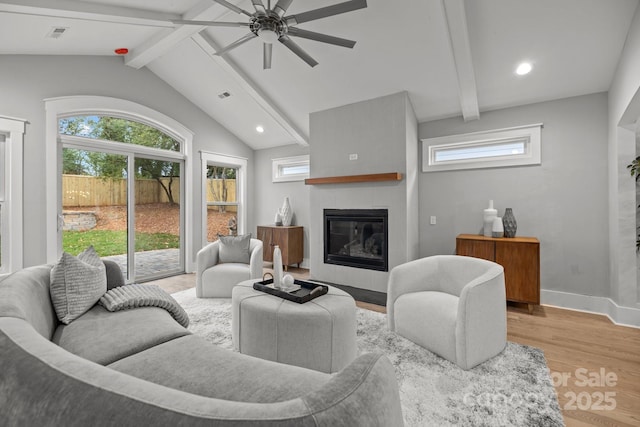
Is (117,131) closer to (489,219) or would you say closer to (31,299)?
(31,299)

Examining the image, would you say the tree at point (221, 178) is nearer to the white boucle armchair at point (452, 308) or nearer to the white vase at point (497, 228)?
the white boucle armchair at point (452, 308)

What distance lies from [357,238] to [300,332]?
96.5 inches

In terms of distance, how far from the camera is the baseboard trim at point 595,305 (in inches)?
116

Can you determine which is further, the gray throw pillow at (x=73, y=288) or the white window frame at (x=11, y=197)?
the white window frame at (x=11, y=197)

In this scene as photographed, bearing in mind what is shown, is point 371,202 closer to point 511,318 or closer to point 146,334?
point 511,318

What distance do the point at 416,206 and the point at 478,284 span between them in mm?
2294

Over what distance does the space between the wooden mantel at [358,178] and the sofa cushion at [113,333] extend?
112 inches

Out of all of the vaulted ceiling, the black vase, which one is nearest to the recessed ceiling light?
the vaulted ceiling

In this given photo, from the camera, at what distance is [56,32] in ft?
10.1

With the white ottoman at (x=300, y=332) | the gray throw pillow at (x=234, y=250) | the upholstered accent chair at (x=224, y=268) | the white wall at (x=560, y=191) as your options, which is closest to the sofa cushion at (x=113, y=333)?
the white ottoman at (x=300, y=332)

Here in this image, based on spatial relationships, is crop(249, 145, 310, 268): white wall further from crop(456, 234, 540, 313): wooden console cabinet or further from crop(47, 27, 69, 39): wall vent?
crop(47, 27, 69, 39): wall vent

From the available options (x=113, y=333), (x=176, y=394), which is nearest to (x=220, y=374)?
(x=176, y=394)

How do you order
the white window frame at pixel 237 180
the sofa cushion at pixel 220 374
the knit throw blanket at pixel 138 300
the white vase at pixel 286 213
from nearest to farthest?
the sofa cushion at pixel 220 374
the knit throw blanket at pixel 138 300
the white window frame at pixel 237 180
the white vase at pixel 286 213

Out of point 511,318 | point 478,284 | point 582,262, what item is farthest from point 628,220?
point 478,284
